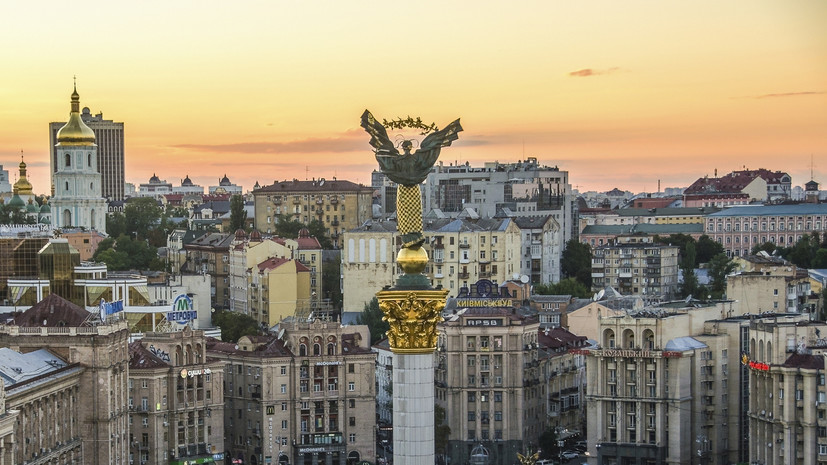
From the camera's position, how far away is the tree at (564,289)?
162500mm

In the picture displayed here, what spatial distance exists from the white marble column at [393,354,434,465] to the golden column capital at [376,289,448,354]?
26 centimetres

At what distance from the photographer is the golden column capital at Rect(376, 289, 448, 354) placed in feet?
162

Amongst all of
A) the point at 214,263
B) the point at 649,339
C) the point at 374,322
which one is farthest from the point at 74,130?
the point at 649,339

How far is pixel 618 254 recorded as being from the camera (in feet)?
591

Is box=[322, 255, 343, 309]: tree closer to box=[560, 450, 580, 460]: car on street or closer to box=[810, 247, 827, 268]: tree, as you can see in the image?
box=[810, 247, 827, 268]: tree

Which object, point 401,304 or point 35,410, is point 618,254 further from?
point 401,304

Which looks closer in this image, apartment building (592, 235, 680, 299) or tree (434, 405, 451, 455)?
tree (434, 405, 451, 455)

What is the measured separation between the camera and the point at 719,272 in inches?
7042

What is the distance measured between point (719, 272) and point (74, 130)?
67496 mm

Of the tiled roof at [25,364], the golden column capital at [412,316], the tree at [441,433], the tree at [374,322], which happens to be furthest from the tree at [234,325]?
the golden column capital at [412,316]

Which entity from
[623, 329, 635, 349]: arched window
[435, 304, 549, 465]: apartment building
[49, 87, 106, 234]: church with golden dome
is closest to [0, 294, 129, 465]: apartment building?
[435, 304, 549, 465]: apartment building

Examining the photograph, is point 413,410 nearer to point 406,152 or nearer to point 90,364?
point 406,152

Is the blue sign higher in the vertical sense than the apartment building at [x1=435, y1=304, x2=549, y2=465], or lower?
higher

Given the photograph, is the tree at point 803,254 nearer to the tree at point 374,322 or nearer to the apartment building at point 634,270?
the apartment building at point 634,270
